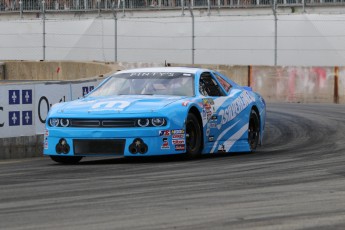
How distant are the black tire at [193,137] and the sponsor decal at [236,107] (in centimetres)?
67

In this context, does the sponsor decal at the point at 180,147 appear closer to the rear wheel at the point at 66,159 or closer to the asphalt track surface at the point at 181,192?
the asphalt track surface at the point at 181,192

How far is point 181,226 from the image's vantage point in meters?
7.12

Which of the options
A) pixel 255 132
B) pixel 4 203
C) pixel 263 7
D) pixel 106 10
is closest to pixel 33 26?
pixel 106 10

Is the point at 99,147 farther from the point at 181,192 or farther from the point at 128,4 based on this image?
the point at 128,4

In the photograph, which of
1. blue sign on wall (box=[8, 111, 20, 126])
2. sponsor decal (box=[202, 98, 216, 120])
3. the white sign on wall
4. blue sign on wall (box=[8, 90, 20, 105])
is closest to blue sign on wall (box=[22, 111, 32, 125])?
the white sign on wall

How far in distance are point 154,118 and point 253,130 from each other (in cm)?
269

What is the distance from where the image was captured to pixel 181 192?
29.9 feet

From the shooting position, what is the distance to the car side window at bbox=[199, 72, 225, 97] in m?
14.0

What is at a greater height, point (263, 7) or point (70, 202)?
point (263, 7)

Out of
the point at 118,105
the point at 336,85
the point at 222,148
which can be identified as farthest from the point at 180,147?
the point at 336,85

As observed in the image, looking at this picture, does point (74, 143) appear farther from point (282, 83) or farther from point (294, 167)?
point (282, 83)

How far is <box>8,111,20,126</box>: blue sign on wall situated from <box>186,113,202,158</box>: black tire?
2.99 metres

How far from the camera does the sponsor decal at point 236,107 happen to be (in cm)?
1392

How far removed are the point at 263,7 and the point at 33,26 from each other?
7.83 m
